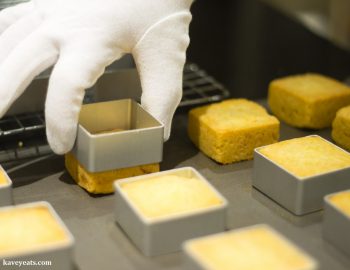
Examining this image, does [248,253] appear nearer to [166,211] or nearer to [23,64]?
[166,211]

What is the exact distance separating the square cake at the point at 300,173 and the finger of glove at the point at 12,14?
420mm

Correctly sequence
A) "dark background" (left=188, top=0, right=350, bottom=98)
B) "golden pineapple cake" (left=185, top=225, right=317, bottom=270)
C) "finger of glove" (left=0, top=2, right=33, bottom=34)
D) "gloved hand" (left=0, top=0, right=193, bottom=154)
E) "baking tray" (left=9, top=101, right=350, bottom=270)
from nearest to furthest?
1. "golden pineapple cake" (left=185, top=225, right=317, bottom=270)
2. "baking tray" (left=9, top=101, right=350, bottom=270)
3. "gloved hand" (left=0, top=0, right=193, bottom=154)
4. "finger of glove" (left=0, top=2, right=33, bottom=34)
5. "dark background" (left=188, top=0, right=350, bottom=98)

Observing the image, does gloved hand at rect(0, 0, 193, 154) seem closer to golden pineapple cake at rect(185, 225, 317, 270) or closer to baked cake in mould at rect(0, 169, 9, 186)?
baked cake in mould at rect(0, 169, 9, 186)

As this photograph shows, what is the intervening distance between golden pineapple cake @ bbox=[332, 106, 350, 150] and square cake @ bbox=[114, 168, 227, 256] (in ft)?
1.05

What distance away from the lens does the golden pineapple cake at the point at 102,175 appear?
98 centimetres

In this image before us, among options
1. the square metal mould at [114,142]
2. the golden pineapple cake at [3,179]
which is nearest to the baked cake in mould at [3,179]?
the golden pineapple cake at [3,179]

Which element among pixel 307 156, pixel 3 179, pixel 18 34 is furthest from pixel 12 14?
pixel 307 156

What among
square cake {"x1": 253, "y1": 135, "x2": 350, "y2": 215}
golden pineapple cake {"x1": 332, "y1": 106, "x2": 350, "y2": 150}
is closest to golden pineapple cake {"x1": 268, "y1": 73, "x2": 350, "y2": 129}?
golden pineapple cake {"x1": 332, "y1": 106, "x2": 350, "y2": 150}

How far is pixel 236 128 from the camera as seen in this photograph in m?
1.07

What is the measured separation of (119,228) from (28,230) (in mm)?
140

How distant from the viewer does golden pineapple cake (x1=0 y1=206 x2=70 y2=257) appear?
786 millimetres

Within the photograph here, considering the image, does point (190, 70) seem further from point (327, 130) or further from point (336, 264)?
point (336, 264)

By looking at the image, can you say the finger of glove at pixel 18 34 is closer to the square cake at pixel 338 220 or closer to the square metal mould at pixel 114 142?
the square metal mould at pixel 114 142

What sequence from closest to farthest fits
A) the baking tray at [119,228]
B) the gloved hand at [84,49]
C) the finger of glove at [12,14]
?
the baking tray at [119,228]
the gloved hand at [84,49]
the finger of glove at [12,14]
